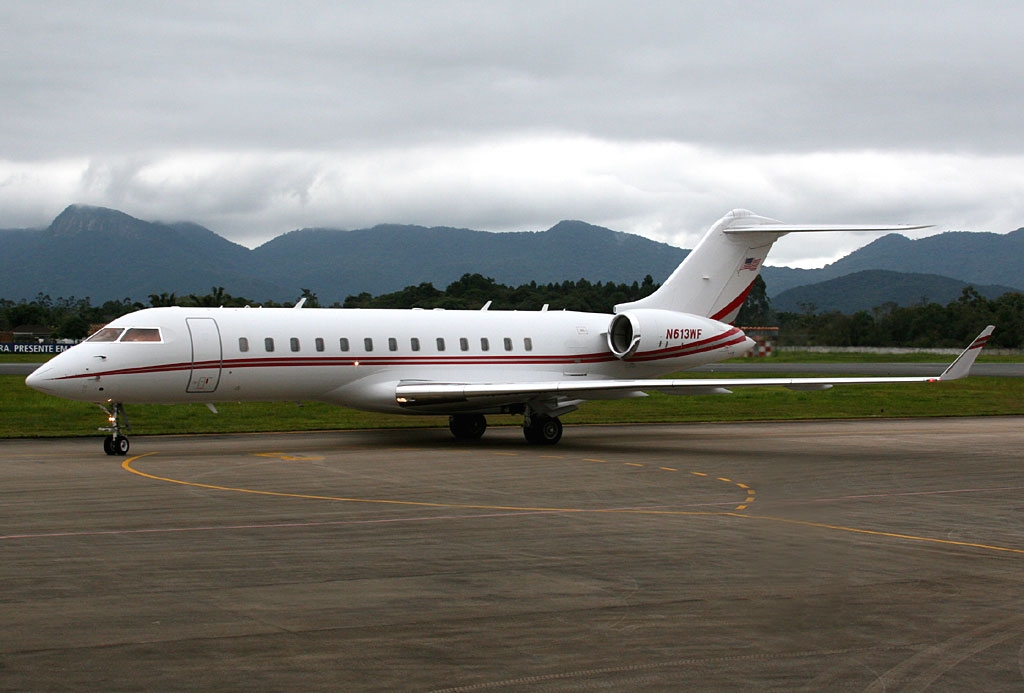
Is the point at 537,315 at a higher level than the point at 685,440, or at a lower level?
higher

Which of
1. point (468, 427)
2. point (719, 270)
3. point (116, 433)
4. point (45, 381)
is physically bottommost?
point (468, 427)

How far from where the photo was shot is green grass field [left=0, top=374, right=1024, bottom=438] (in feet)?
105

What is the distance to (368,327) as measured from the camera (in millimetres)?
27031

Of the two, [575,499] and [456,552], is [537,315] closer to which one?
[575,499]

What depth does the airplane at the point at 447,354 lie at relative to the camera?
24.1 meters

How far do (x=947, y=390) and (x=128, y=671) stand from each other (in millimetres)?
47092

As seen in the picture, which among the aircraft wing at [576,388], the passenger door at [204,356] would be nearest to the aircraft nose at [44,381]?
the passenger door at [204,356]

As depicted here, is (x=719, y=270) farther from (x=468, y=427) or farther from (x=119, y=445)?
(x=119, y=445)

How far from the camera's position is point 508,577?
442 inches

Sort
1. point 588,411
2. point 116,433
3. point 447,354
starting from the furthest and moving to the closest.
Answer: point 588,411 → point 447,354 → point 116,433

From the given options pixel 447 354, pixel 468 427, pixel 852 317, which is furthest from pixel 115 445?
pixel 852 317

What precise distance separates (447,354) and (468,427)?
2.46m

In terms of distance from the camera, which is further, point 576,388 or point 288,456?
point 576,388

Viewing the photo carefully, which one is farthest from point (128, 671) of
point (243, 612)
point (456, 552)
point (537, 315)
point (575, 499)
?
point (537, 315)
